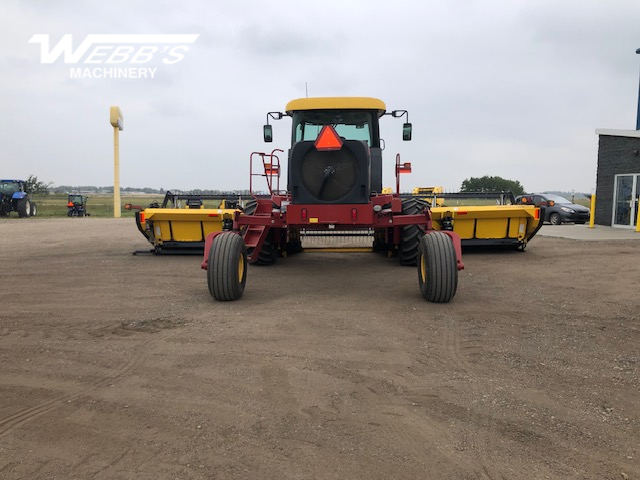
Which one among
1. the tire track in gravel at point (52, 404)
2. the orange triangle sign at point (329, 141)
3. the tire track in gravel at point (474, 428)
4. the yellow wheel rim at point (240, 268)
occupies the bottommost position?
the tire track in gravel at point (52, 404)

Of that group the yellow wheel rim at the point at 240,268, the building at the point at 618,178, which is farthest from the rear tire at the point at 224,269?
the building at the point at 618,178

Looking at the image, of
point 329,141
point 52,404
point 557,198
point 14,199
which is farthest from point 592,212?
point 14,199

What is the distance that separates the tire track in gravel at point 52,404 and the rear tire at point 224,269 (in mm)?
1865

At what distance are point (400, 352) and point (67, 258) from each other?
803cm

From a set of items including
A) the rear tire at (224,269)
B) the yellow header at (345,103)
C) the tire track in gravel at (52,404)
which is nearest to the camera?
the tire track in gravel at (52,404)

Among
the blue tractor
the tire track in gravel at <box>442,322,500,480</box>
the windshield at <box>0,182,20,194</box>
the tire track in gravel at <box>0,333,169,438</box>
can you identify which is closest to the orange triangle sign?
the tire track in gravel at <box>442,322,500,480</box>

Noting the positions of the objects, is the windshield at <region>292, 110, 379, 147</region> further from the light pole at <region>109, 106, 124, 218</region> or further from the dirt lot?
the light pole at <region>109, 106, 124, 218</region>

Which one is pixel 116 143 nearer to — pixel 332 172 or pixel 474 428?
pixel 332 172

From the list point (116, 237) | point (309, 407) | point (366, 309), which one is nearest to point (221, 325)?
point (366, 309)

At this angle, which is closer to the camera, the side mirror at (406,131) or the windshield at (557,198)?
the side mirror at (406,131)

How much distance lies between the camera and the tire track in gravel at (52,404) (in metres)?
2.80

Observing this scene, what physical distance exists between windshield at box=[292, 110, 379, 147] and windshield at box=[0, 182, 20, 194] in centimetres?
2509

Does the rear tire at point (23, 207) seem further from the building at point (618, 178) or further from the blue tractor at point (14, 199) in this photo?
the building at point (618, 178)

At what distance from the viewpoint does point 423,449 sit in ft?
8.41
